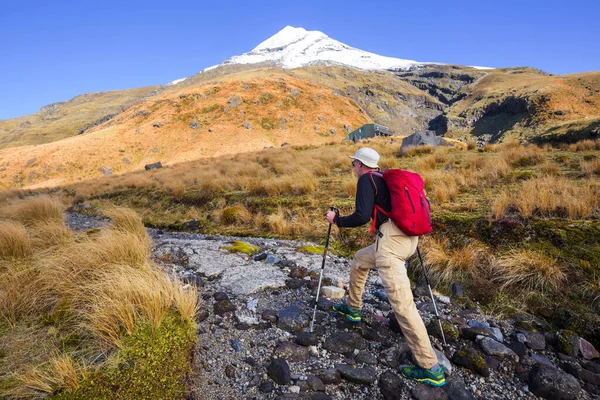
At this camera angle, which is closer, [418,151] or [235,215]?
[235,215]

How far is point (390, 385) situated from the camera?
9.97 ft

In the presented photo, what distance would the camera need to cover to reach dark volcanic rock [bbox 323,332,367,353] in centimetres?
360

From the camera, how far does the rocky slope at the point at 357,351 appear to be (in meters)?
3.02

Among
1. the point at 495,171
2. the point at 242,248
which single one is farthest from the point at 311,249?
the point at 495,171

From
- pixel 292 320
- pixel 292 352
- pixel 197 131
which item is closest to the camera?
pixel 292 352

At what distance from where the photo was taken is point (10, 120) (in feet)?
557

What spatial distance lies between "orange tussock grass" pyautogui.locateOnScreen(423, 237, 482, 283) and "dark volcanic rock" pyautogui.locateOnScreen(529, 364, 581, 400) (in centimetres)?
223

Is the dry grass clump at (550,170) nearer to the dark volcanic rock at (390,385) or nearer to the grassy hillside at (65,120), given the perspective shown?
the dark volcanic rock at (390,385)

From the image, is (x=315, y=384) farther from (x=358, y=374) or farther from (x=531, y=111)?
(x=531, y=111)

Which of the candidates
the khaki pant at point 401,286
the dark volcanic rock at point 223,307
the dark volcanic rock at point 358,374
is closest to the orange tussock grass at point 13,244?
the dark volcanic rock at point 223,307

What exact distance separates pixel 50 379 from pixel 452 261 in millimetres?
5807

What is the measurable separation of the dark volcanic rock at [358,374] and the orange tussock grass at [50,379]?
2.47 m

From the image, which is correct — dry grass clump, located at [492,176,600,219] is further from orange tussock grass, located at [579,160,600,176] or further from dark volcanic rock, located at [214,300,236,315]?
dark volcanic rock, located at [214,300,236,315]

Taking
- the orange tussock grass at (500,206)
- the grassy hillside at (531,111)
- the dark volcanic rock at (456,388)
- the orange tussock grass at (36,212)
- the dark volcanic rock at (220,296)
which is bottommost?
the dark volcanic rock at (456,388)
